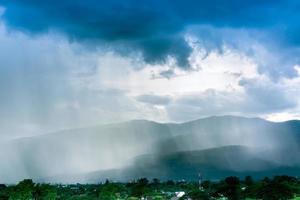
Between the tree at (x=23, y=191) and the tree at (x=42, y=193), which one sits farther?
the tree at (x=42, y=193)

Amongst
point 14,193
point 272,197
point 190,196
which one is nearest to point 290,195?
point 272,197

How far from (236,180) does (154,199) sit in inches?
2291

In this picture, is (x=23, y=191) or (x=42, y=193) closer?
(x=23, y=191)

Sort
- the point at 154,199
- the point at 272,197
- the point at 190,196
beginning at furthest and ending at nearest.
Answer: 1. the point at 154,199
2. the point at 190,196
3. the point at 272,197

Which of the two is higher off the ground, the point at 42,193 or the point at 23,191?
the point at 23,191

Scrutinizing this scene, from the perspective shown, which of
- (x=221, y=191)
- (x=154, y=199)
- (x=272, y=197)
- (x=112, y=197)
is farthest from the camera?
(x=112, y=197)

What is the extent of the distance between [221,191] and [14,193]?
2713 inches

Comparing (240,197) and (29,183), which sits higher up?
(29,183)

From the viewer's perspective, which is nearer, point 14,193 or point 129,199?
point 14,193

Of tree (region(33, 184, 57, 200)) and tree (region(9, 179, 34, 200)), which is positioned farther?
tree (region(33, 184, 57, 200))

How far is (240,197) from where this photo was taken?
4058 inches

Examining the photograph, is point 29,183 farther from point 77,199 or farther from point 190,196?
point 190,196

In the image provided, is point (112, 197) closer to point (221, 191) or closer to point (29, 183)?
point (29, 183)

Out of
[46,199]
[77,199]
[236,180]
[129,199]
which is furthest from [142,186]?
[236,180]
